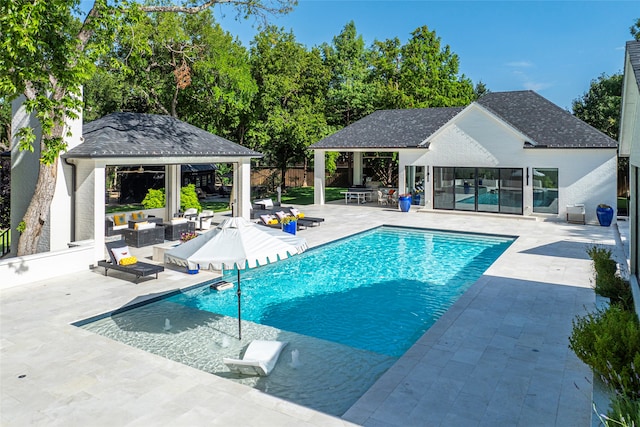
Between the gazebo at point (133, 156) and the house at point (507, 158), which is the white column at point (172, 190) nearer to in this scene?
the gazebo at point (133, 156)

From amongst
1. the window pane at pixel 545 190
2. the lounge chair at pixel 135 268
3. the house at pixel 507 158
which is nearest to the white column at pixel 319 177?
the house at pixel 507 158

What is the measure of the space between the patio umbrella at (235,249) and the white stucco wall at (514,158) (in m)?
19.5

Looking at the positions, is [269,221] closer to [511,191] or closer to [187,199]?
[187,199]

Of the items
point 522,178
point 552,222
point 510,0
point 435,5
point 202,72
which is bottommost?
point 552,222

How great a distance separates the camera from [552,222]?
2330 centimetres

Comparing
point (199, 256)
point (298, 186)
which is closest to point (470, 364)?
point (199, 256)

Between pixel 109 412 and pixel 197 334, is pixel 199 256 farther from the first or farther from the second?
pixel 109 412

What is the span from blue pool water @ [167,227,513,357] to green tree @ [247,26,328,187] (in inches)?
688

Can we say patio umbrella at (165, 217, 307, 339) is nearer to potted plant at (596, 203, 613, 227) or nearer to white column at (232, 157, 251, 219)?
white column at (232, 157, 251, 219)

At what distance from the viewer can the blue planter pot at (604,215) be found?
71.2 ft

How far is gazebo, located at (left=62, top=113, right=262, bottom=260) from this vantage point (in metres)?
14.2

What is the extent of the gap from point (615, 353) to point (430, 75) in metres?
42.6

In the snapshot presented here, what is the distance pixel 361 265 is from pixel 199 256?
8.22 metres

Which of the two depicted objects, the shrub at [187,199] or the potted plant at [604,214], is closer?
the potted plant at [604,214]
